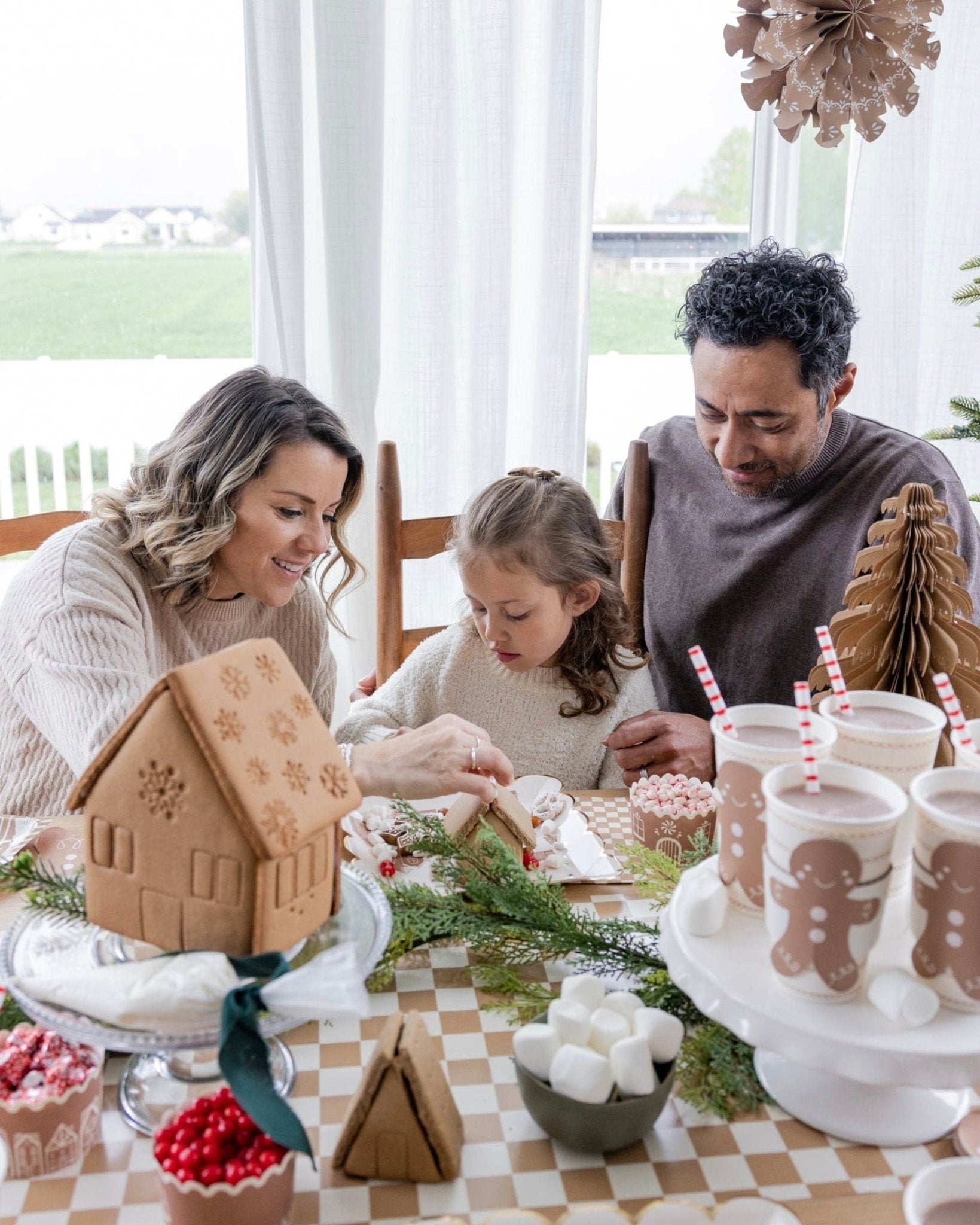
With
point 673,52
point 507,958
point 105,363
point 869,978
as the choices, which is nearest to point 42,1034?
point 507,958

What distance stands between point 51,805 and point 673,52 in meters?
2.38

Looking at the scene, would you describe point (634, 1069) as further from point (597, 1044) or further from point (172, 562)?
point (172, 562)

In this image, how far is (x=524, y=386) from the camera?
2680mm

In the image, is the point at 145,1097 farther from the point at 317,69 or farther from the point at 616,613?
the point at 317,69

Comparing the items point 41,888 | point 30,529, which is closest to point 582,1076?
point 41,888

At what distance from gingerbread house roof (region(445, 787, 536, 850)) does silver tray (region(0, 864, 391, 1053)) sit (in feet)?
0.70

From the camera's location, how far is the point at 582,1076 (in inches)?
33.1

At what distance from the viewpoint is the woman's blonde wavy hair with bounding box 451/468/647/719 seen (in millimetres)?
1896

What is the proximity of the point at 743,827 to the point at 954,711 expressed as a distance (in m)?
0.20

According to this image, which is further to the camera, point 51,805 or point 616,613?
point 616,613

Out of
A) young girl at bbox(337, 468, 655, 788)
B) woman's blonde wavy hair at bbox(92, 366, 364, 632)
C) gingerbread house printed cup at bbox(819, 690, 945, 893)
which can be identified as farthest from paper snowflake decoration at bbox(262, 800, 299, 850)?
young girl at bbox(337, 468, 655, 788)

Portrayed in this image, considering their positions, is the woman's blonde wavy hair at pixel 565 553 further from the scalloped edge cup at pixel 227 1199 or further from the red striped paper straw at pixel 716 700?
the scalloped edge cup at pixel 227 1199

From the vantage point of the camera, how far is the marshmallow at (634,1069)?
33.3 inches

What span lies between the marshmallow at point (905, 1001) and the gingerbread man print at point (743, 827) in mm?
118
